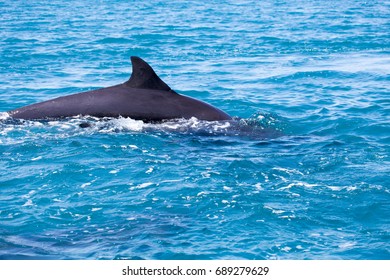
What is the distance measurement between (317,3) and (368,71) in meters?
34.5

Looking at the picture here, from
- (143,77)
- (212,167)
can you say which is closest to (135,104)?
(143,77)

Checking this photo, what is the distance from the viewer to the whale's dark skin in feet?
54.7

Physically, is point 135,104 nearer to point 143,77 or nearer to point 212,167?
point 143,77

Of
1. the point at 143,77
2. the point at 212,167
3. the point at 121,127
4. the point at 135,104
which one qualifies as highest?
the point at 143,77

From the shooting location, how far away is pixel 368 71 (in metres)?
26.7

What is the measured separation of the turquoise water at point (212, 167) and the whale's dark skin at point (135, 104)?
27cm

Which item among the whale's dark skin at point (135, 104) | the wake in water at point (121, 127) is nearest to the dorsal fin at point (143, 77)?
the whale's dark skin at point (135, 104)

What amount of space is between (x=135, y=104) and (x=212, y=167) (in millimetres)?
3487

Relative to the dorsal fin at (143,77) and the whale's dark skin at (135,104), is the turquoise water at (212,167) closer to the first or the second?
the whale's dark skin at (135,104)

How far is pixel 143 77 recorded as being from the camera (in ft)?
54.6

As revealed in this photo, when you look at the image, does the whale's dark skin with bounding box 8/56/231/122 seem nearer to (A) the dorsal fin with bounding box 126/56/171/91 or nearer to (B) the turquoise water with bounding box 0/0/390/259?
(A) the dorsal fin with bounding box 126/56/171/91

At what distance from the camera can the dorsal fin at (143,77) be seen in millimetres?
16391

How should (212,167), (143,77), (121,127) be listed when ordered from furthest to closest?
(143,77)
(121,127)
(212,167)

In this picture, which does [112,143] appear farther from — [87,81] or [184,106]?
[87,81]
